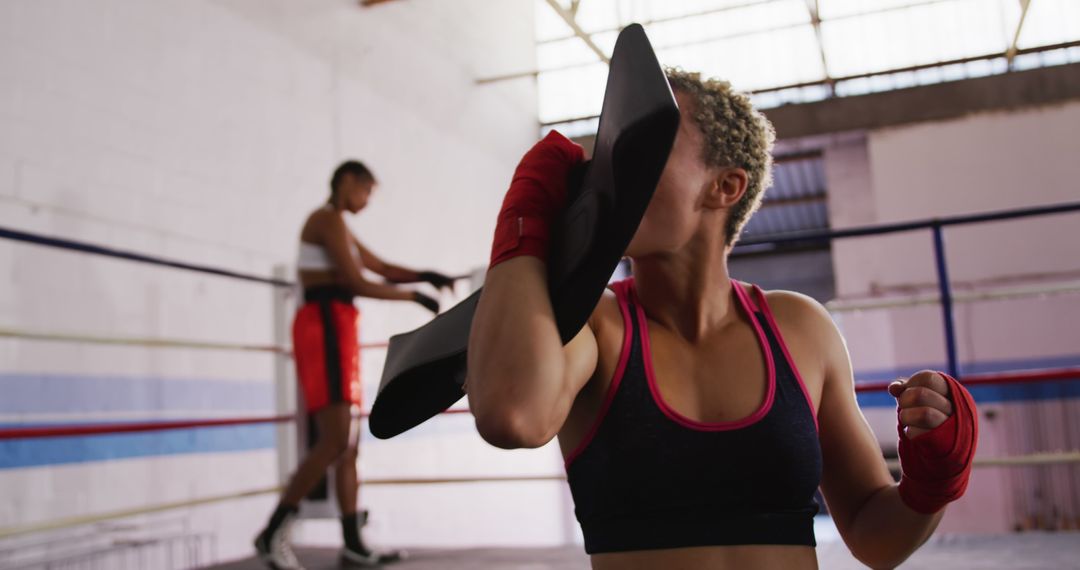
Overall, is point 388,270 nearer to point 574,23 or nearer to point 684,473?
point 684,473

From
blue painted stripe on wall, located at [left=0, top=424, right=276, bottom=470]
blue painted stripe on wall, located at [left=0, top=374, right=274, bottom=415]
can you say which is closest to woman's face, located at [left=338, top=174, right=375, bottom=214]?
blue painted stripe on wall, located at [left=0, top=374, right=274, bottom=415]

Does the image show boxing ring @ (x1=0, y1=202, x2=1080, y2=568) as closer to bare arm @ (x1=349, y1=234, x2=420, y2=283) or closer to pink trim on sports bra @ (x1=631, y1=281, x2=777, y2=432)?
bare arm @ (x1=349, y1=234, x2=420, y2=283)

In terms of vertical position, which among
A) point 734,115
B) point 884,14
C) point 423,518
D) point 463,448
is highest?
point 884,14

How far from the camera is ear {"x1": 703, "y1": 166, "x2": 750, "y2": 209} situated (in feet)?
2.96

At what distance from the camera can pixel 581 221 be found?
0.71 metres

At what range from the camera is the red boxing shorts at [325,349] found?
277cm

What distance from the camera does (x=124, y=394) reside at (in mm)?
3613

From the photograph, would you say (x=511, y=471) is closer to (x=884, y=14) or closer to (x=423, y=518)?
(x=423, y=518)

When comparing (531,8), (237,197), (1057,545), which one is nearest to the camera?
(1057,545)

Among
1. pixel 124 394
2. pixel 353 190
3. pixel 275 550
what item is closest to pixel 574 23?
pixel 353 190

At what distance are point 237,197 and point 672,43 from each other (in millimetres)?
5862

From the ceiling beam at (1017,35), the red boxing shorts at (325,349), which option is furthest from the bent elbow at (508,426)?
the ceiling beam at (1017,35)

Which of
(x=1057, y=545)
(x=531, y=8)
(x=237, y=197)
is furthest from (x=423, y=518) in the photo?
(x=531, y=8)

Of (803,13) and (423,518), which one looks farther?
(803,13)
